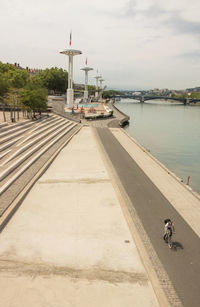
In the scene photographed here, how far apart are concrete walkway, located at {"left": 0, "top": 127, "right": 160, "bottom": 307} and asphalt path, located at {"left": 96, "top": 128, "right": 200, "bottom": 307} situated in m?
1.06

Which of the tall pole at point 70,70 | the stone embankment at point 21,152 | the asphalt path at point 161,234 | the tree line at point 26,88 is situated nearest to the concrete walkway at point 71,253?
the asphalt path at point 161,234

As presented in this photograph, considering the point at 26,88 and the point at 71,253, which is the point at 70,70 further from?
the point at 71,253

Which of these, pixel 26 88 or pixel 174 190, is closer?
pixel 174 190

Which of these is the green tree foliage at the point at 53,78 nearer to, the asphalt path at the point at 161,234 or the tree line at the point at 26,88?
the tree line at the point at 26,88

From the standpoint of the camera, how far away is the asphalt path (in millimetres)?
7651

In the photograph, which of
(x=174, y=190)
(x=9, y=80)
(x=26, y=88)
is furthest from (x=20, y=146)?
(x=9, y=80)

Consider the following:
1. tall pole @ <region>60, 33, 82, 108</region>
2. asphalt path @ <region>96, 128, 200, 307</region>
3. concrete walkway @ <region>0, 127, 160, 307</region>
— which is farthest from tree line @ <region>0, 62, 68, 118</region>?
asphalt path @ <region>96, 128, 200, 307</region>

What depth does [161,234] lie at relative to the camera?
10602 mm

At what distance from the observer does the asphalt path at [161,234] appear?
765cm

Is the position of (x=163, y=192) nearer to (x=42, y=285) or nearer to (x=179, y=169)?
(x=42, y=285)

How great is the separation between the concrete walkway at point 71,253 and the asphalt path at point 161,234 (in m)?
1.06

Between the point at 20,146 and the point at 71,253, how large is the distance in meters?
15.2

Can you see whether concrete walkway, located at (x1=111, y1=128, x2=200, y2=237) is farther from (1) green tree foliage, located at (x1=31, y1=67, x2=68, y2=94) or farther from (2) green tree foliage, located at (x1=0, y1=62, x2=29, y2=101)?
(1) green tree foliage, located at (x1=31, y1=67, x2=68, y2=94)

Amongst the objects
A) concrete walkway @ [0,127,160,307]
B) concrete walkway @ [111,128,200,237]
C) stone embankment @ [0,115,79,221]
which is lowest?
concrete walkway @ [0,127,160,307]
